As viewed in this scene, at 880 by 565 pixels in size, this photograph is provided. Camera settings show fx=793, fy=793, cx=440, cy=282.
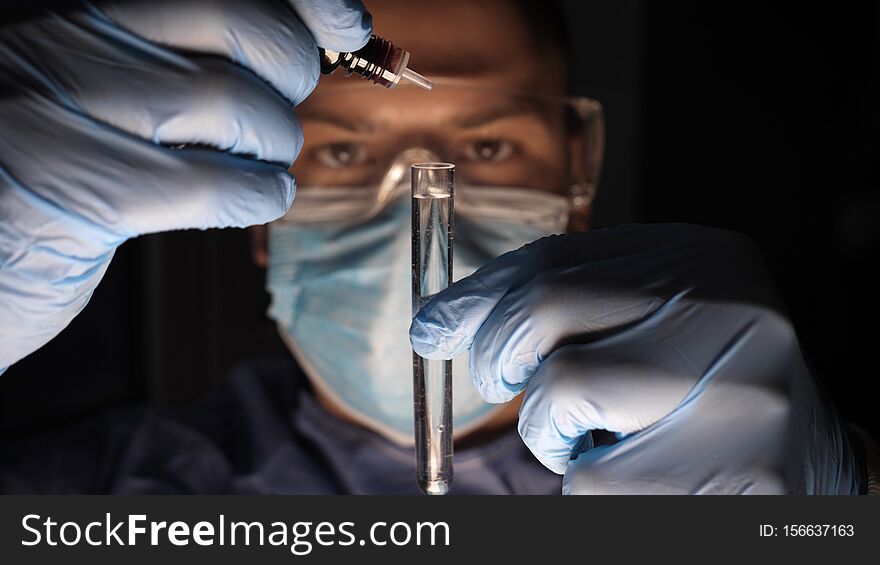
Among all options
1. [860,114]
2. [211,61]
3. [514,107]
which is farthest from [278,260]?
[860,114]

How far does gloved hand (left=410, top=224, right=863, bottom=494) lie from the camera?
89 centimetres

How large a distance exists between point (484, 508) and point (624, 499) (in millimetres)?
237

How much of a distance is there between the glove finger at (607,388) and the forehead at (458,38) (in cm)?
77

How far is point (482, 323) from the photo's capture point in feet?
3.21

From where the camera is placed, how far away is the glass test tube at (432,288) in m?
0.99

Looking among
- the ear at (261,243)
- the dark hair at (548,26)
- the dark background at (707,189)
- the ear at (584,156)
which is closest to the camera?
the dark hair at (548,26)

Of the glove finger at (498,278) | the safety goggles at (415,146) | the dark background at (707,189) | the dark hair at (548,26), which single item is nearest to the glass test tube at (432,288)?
the glove finger at (498,278)

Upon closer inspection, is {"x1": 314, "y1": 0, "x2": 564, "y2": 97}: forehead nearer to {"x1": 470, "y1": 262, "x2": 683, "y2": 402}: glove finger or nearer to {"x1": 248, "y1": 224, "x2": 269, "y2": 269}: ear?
{"x1": 248, "y1": 224, "x2": 269, "y2": 269}: ear

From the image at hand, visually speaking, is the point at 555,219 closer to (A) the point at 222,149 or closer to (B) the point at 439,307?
(B) the point at 439,307

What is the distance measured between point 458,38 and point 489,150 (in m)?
0.22

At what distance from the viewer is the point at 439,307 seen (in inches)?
38.1

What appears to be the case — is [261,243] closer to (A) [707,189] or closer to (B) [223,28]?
(B) [223,28]

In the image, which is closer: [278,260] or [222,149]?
[222,149]

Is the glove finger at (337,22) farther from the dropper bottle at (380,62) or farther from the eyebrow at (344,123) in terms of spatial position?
the eyebrow at (344,123)
